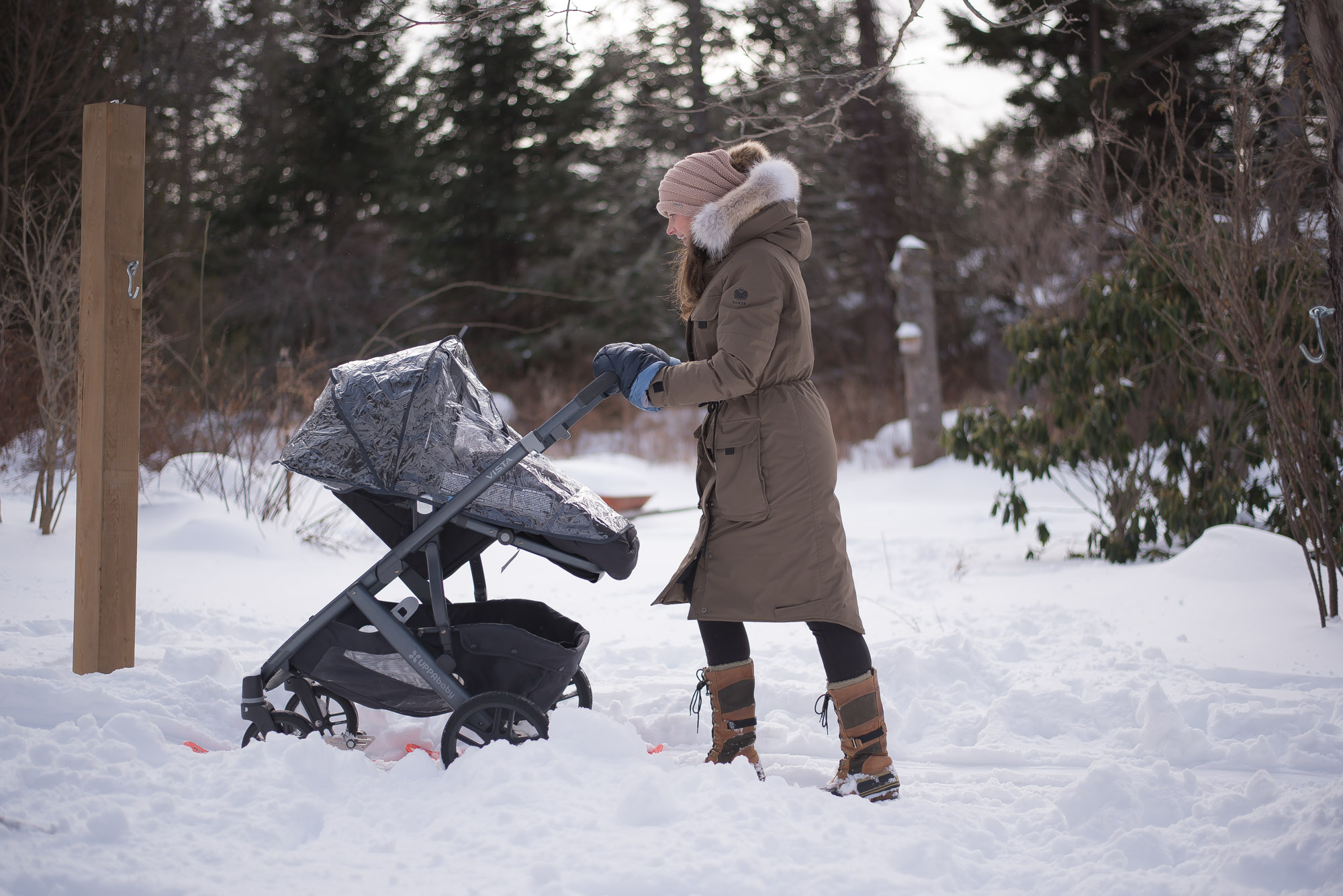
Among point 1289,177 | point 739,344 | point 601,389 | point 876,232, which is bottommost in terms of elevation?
point 601,389

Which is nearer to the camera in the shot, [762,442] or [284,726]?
[762,442]

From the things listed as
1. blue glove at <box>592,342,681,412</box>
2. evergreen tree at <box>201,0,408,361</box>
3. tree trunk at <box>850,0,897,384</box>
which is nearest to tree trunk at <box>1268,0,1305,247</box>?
blue glove at <box>592,342,681,412</box>

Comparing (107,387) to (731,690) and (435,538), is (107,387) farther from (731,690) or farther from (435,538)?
(731,690)

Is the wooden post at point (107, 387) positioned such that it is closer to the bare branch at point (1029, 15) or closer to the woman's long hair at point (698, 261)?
the woman's long hair at point (698, 261)

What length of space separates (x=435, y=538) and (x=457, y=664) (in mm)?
376

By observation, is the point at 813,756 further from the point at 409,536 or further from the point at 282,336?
the point at 282,336

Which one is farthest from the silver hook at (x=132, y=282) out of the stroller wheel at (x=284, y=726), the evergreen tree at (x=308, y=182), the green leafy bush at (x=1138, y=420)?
the evergreen tree at (x=308, y=182)

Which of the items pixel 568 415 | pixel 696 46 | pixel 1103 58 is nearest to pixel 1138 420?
pixel 568 415

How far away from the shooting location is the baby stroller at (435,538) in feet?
8.76

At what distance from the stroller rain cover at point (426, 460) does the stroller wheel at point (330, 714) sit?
70 cm

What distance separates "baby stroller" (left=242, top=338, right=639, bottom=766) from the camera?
8.76 ft

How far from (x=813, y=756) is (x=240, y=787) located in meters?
1.72

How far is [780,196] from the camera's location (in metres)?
2.61

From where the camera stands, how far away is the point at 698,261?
2.79m
